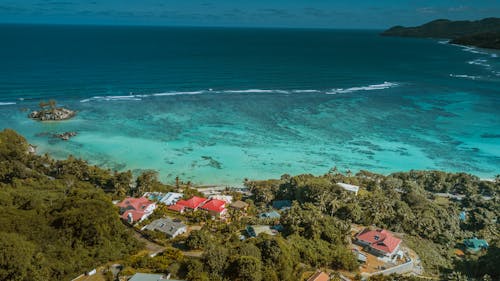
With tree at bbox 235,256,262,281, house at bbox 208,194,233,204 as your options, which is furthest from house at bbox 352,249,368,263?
house at bbox 208,194,233,204

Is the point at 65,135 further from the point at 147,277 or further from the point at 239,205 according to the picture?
the point at 147,277

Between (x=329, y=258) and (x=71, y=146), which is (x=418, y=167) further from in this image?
(x=71, y=146)

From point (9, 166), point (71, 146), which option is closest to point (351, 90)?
point (71, 146)

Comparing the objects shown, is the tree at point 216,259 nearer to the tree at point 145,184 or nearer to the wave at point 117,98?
the tree at point 145,184

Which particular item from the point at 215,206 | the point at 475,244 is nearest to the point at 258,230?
the point at 215,206

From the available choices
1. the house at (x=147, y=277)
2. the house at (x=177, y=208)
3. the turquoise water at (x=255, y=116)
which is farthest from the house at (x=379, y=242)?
the house at (x=147, y=277)
